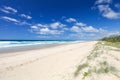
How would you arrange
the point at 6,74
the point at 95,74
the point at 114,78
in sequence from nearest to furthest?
1. the point at 114,78
2. the point at 95,74
3. the point at 6,74

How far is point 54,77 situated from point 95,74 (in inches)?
74.9

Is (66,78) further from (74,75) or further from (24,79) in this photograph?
(24,79)

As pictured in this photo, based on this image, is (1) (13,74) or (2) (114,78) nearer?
(2) (114,78)

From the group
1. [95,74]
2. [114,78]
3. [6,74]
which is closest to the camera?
[114,78]

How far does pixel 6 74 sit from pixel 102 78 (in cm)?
458

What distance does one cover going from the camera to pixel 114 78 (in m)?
5.46

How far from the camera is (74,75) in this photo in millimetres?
5996

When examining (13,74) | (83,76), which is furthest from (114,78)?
(13,74)

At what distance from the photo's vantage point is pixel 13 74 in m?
6.38

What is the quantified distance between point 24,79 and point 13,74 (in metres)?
1.01

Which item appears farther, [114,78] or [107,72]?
[107,72]

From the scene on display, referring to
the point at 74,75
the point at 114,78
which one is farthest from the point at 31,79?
Answer: the point at 114,78

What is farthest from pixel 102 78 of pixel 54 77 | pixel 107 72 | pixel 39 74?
pixel 39 74

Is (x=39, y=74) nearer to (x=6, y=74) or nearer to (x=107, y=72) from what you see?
(x=6, y=74)
